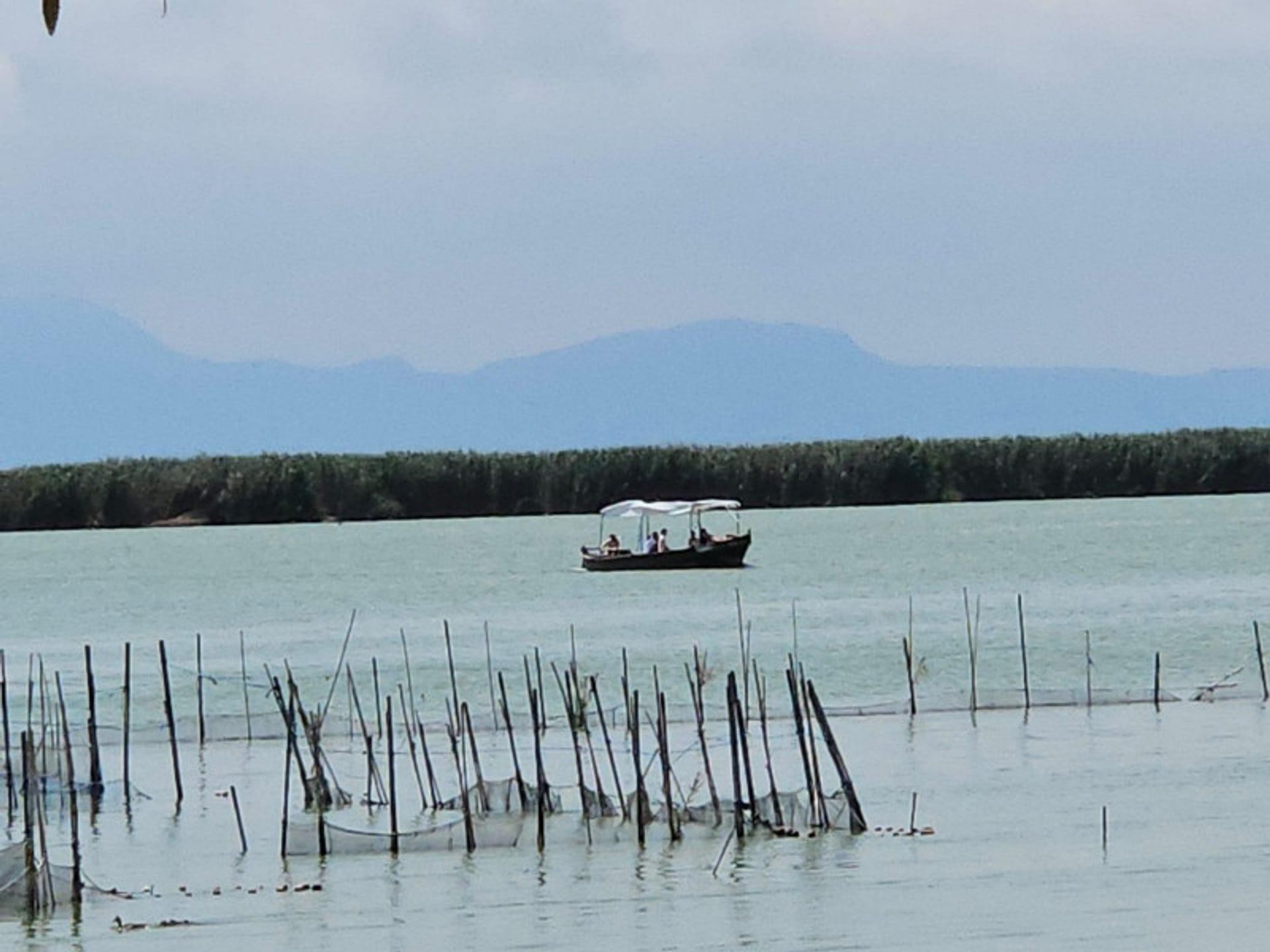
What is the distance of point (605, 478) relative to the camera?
80812 millimetres

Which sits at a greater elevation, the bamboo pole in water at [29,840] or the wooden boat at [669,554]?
the wooden boat at [669,554]

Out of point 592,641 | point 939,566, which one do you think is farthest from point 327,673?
point 939,566

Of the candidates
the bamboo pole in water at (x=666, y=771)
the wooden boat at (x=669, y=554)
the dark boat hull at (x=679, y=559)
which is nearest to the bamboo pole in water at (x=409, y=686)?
the bamboo pole in water at (x=666, y=771)

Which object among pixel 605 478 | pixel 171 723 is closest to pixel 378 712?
pixel 171 723

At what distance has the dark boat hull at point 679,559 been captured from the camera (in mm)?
61688

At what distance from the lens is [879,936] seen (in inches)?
632

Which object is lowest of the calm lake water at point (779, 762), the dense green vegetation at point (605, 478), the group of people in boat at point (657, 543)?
the calm lake water at point (779, 762)

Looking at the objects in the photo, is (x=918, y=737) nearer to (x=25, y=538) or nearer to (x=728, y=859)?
(x=728, y=859)

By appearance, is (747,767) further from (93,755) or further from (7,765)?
(93,755)

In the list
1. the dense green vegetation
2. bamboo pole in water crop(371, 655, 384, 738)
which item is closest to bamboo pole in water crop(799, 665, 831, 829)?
bamboo pole in water crop(371, 655, 384, 738)

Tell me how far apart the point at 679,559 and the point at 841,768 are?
143 feet

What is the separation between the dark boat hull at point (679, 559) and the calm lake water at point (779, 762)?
0.40 meters

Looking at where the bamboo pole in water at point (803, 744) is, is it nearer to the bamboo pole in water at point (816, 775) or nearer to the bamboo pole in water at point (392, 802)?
the bamboo pole in water at point (816, 775)

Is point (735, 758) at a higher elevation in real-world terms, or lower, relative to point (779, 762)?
higher
